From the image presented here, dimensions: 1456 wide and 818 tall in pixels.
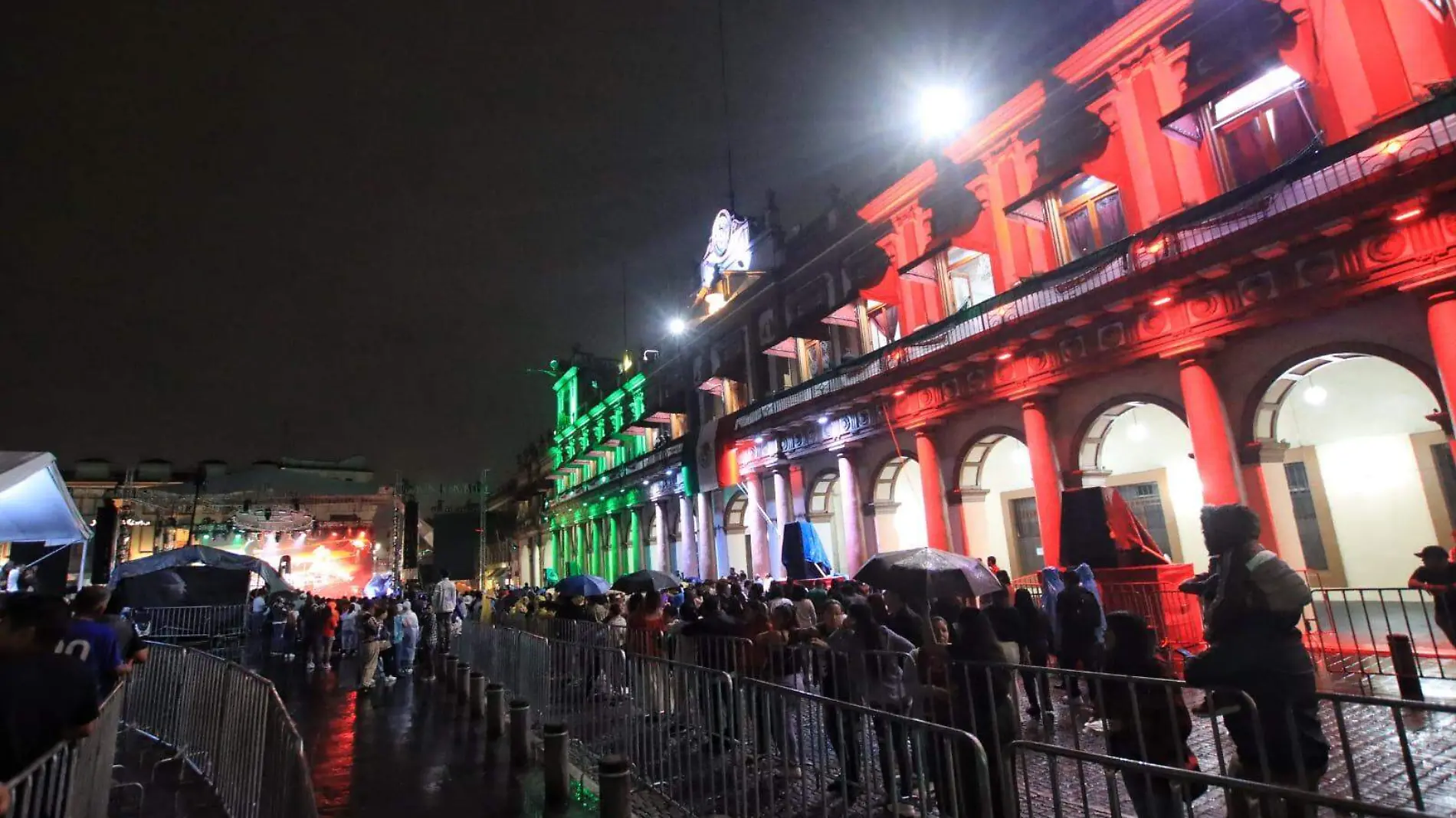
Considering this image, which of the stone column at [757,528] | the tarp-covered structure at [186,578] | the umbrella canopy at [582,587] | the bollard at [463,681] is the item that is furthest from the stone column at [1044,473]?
the tarp-covered structure at [186,578]

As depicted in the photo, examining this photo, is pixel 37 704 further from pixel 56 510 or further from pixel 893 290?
pixel 893 290

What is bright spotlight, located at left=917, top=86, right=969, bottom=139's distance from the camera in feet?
57.7

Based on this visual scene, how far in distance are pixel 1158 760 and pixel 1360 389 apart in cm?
1421

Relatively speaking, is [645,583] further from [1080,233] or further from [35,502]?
[1080,233]

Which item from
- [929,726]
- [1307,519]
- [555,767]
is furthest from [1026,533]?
[929,726]

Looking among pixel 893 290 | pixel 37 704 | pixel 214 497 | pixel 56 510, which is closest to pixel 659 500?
pixel 893 290

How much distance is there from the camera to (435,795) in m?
6.83

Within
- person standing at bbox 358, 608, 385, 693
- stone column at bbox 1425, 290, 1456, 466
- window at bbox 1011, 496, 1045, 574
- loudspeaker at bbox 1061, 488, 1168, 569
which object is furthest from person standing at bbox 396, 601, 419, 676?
stone column at bbox 1425, 290, 1456, 466

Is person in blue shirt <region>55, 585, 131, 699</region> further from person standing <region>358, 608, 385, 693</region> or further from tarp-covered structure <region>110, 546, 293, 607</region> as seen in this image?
tarp-covered structure <region>110, 546, 293, 607</region>

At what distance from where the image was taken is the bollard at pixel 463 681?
11188 mm

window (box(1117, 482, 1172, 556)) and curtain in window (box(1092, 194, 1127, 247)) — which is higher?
curtain in window (box(1092, 194, 1127, 247))

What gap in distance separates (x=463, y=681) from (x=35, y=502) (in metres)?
6.70

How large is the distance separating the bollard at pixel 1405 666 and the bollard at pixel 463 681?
11.8 m

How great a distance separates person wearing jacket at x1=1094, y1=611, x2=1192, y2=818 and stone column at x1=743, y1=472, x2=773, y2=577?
18.7 meters
